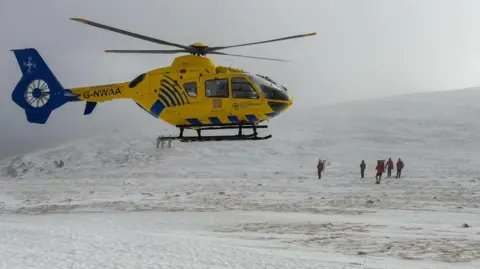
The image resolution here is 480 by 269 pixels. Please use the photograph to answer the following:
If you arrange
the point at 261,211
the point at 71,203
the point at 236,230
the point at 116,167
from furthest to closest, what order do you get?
the point at 116,167
the point at 71,203
the point at 261,211
the point at 236,230

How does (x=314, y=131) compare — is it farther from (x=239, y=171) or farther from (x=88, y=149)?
(x=88, y=149)

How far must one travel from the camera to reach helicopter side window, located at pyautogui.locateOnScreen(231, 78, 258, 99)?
14.2 m

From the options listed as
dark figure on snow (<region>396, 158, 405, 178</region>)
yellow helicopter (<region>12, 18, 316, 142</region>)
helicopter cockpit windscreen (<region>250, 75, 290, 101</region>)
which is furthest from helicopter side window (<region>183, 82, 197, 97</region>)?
dark figure on snow (<region>396, 158, 405, 178</region>)

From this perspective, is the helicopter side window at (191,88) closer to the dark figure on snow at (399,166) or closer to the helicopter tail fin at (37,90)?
the helicopter tail fin at (37,90)

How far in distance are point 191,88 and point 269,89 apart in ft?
8.15

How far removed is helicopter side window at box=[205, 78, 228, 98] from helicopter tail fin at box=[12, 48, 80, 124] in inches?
202

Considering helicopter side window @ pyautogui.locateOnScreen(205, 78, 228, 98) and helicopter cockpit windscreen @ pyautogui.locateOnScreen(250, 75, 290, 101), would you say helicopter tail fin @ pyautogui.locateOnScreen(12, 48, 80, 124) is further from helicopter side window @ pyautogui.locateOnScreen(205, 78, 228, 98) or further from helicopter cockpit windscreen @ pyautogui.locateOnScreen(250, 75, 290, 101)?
helicopter cockpit windscreen @ pyautogui.locateOnScreen(250, 75, 290, 101)

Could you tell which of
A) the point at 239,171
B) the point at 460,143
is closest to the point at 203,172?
the point at 239,171

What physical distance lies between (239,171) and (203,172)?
2.29 meters

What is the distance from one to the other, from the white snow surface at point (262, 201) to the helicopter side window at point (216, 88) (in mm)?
3968

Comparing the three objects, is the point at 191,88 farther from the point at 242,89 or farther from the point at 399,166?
the point at 399,166

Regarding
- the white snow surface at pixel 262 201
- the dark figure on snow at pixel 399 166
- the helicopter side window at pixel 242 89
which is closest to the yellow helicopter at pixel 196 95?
the helicopter side window at pixel 242 89

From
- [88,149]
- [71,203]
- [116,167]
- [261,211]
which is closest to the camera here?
[261,211]

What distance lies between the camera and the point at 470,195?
19734mm
